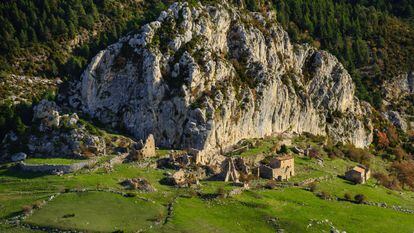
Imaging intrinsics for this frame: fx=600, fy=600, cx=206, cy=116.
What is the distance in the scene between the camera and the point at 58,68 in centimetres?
12344

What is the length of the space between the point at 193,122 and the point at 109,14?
5445 cm

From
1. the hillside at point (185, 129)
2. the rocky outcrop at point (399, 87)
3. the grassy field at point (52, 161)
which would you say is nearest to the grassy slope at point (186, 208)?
the hillside at point (185, 129)

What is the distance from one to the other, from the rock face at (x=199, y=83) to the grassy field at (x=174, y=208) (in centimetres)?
1226

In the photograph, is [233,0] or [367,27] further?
[367,27]

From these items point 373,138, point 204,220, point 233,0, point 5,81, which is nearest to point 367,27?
point 373,138

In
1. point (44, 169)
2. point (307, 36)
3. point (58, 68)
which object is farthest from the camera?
point (307, 36)

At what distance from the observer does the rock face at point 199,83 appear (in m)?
97.9

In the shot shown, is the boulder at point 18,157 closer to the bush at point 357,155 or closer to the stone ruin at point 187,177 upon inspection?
the stone ruin at point 187,177

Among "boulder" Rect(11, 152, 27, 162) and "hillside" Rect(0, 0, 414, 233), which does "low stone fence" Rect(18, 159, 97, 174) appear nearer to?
"hillside" Rect(0, 0, 414, 233)

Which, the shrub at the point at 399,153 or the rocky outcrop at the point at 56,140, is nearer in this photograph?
the rocky outcrop at the point at 56,140

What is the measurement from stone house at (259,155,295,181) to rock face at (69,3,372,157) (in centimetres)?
902

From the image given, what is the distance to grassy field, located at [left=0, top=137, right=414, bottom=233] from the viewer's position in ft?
229

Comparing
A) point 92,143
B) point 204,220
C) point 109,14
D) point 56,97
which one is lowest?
point 204,220

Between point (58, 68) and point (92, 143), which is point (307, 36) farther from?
point (92, 143)
